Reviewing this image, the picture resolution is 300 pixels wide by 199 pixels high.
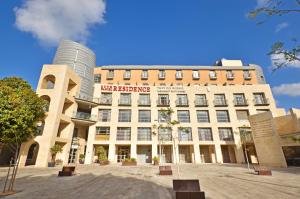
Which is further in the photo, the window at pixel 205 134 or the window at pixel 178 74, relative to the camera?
the window at pixel 178 74

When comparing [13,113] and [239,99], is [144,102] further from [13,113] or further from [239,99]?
[13,113]

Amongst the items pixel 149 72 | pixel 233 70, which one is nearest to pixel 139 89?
pixel 149 72

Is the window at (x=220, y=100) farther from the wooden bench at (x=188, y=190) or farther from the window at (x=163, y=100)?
the wooden bench at (x=188, y=190)

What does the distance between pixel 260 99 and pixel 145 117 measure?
23720mm

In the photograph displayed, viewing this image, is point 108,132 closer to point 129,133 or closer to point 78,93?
point 129,133

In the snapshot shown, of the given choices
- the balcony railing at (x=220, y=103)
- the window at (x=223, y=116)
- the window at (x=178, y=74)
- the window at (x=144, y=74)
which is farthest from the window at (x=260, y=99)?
the window at (x=144, y=74)

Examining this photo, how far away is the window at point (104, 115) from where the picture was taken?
103 ft

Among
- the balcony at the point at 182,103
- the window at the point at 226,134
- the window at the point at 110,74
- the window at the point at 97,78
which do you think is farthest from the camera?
the window at the point at 97,78

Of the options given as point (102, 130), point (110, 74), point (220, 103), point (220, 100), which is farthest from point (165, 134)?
point (110, 74)

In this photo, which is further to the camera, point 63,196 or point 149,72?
point 149,72

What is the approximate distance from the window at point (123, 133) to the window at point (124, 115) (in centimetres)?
177

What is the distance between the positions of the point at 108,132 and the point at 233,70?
109 ft

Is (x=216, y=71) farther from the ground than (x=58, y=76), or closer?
farther from the ground

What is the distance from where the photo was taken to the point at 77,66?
35500 mm
